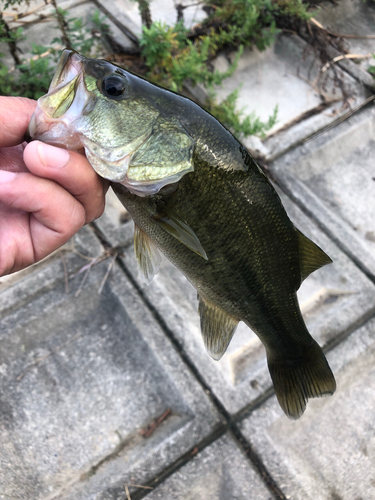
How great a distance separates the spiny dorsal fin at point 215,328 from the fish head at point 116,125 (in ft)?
1.87

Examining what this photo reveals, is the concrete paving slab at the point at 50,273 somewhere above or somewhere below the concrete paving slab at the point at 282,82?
below

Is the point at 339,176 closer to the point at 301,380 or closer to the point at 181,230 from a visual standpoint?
the point at 301,380

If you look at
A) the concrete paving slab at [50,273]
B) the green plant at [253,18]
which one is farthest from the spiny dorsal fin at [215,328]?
the green plant at [253,18]

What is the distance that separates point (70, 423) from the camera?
6.82 feet

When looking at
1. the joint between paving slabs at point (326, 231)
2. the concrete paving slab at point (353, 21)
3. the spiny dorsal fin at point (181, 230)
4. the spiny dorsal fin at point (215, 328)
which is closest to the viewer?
the spiny dorsal fin at point (181, 230)

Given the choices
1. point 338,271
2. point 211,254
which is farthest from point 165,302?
point 338,271

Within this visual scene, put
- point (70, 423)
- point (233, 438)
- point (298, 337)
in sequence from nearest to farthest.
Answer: point (298, 337) < point (233, 438) < point (70, 423)

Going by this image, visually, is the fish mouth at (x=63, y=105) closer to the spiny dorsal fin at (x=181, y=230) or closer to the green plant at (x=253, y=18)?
the spiny dorsal fin at (x=181, y=230)

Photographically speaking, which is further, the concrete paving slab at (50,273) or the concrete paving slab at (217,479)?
the concrete paving slab at (50,273)

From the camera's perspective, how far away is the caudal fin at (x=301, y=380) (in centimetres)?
157

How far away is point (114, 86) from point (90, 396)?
66.4 inches

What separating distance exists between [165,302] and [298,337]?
0.86m

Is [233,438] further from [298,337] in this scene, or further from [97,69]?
[97,69]

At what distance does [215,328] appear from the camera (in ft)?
4.99
